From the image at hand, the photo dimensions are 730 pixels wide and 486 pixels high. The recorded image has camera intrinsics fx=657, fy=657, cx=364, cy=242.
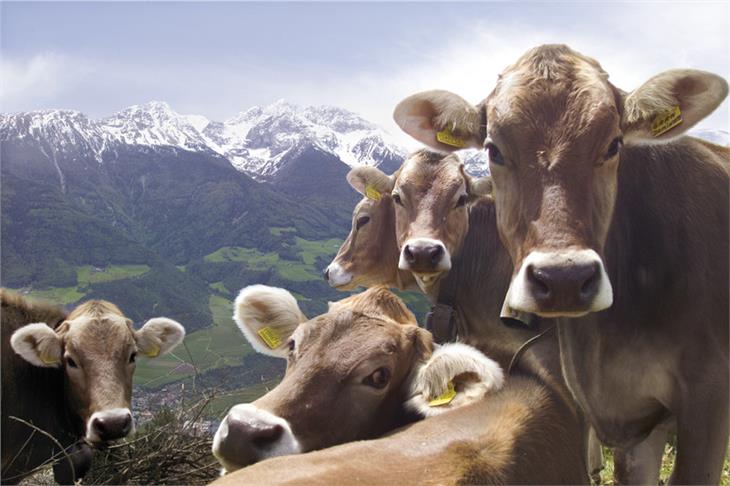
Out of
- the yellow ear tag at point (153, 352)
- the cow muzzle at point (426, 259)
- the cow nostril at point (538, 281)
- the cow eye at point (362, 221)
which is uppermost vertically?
the cow eye at point (362, 221)

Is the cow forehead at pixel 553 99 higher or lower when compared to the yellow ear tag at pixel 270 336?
higher

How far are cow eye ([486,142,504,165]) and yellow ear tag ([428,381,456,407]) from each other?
138 centimetres

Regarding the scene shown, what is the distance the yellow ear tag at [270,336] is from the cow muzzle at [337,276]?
13.3 feet

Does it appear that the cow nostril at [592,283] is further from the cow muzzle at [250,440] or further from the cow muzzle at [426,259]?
the cow muzzle at [426,259]

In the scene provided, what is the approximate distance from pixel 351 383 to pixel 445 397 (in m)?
0.61

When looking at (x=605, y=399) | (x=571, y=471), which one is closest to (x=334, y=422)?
(x=571, y=471)

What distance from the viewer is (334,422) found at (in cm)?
401

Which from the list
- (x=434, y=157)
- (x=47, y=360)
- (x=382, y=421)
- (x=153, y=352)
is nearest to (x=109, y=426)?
(x=47, y=360)

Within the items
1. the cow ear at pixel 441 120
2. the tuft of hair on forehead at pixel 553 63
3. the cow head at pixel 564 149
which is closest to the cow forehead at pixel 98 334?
the cow ear at pixel 441 120

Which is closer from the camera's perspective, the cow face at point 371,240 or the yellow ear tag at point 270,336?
the yellow ear tag at point 270,336

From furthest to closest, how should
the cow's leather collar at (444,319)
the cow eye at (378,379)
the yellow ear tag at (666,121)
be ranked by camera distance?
1. the cow's leather collar at (444,319)
2. the cow eye at (378,379)
3. the yellow ear tag at (666,121)

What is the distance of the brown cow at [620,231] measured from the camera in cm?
356

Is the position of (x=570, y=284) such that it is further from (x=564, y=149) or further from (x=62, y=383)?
(x=62, y=383)

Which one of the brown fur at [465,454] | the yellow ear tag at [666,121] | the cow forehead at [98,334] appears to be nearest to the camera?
the brown fur at [465,454]
